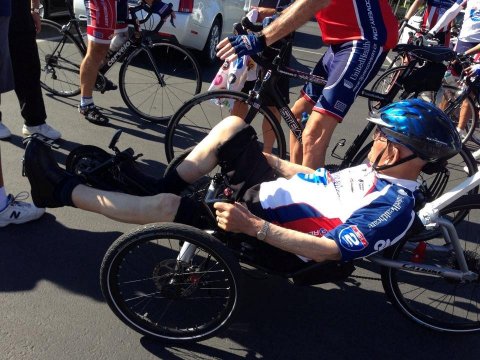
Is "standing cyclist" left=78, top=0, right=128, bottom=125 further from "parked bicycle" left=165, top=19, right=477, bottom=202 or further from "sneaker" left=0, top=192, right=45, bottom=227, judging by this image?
"sneaker" left=0, top=192, right=45, bottom=227

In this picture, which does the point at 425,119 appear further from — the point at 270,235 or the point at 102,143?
the point at 102,143

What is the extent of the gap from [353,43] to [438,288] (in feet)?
5.10

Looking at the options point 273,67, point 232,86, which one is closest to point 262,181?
point 273,67

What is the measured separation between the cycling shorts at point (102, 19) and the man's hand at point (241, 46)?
1685mm

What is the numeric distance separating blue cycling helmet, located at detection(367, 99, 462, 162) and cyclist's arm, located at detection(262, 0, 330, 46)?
2.47ft

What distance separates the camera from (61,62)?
477cm

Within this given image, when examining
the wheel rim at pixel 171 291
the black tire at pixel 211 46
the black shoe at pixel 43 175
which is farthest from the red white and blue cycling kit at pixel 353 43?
the black tire at pixel 211 46

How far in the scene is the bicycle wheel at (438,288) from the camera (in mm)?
2404

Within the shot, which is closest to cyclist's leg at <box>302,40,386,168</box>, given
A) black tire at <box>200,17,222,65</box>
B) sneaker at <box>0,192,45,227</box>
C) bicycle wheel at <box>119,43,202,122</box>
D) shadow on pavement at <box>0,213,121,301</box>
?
shadow on pavement at <box>0,213,121,301</box>

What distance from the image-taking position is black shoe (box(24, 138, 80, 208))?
230 centimetres

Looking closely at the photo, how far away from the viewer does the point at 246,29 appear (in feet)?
10.4

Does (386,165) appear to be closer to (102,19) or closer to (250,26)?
(250,26)

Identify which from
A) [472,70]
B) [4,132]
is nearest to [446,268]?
[472,70]

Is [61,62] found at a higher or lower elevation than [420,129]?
lower
